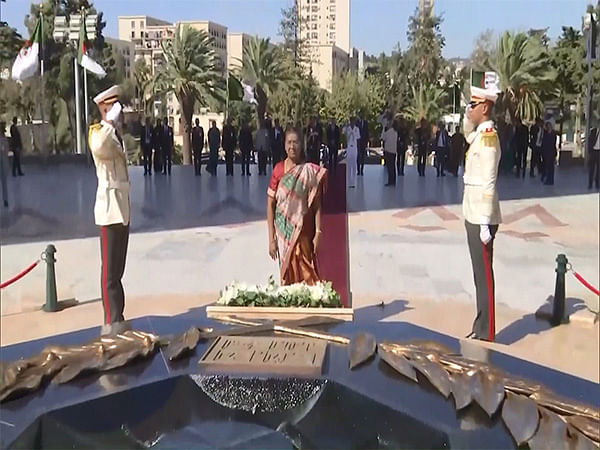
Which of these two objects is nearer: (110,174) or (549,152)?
(110,174)

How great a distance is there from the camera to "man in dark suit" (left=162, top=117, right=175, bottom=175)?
555cm

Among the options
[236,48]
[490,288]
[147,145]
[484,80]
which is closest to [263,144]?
[236,48]

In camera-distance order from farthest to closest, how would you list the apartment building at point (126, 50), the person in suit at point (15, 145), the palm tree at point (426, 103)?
1. the person in suit at point (15, 145)
2. the apartment building at point (126, 50)
3. the palm tree at point (426, 103)

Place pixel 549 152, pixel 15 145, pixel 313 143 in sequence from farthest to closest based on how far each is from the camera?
1. pixel 15 145
2. pixel 549 152
3. pixel 313 143

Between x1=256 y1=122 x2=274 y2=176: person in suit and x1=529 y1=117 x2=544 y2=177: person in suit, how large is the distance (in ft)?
6.68

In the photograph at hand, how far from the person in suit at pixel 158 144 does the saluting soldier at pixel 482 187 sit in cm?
228

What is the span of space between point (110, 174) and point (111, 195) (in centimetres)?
14

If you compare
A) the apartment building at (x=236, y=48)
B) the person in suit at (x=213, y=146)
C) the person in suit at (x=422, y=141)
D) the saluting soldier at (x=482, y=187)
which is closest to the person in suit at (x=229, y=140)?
the person in suit at (x=213, y=146)

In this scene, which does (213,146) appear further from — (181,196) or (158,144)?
(181,196)

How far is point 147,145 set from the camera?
219 inches

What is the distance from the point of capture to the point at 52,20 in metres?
6.21

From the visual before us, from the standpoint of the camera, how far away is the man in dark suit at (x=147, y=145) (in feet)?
17.7

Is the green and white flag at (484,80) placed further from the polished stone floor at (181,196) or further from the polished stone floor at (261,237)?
the polished stone floor at (181,196)

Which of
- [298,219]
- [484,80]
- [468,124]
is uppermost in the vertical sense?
[484,80]
